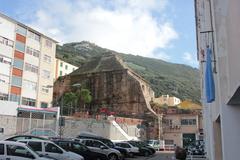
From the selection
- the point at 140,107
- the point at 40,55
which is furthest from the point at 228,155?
the point at 140,107

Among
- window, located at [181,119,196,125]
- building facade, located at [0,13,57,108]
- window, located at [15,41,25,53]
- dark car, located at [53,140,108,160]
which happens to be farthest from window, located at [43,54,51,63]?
dark car, located at [53,140,108,160]

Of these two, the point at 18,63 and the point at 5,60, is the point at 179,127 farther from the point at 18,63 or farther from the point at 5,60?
the point at 5,60

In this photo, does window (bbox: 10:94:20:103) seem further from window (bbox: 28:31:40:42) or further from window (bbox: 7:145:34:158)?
window (bbox: 7:145:34:158)

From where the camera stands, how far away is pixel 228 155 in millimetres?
11930

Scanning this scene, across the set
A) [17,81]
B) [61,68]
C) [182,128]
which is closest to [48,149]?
[17,81]

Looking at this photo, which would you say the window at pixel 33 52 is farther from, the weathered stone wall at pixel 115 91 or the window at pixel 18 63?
the weathered stone wall at pixel 115 91

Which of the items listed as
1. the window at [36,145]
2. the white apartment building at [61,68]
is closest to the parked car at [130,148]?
the window at [36,145]

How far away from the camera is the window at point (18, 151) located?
49.5 feet

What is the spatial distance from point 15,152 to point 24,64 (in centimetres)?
4464

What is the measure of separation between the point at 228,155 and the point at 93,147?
53.7 feet

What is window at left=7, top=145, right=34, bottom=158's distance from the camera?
15.1 metres

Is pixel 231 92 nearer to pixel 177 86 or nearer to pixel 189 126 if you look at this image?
pixel 189 126

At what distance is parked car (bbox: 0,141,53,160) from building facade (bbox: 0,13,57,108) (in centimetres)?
4006

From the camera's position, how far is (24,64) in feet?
191
